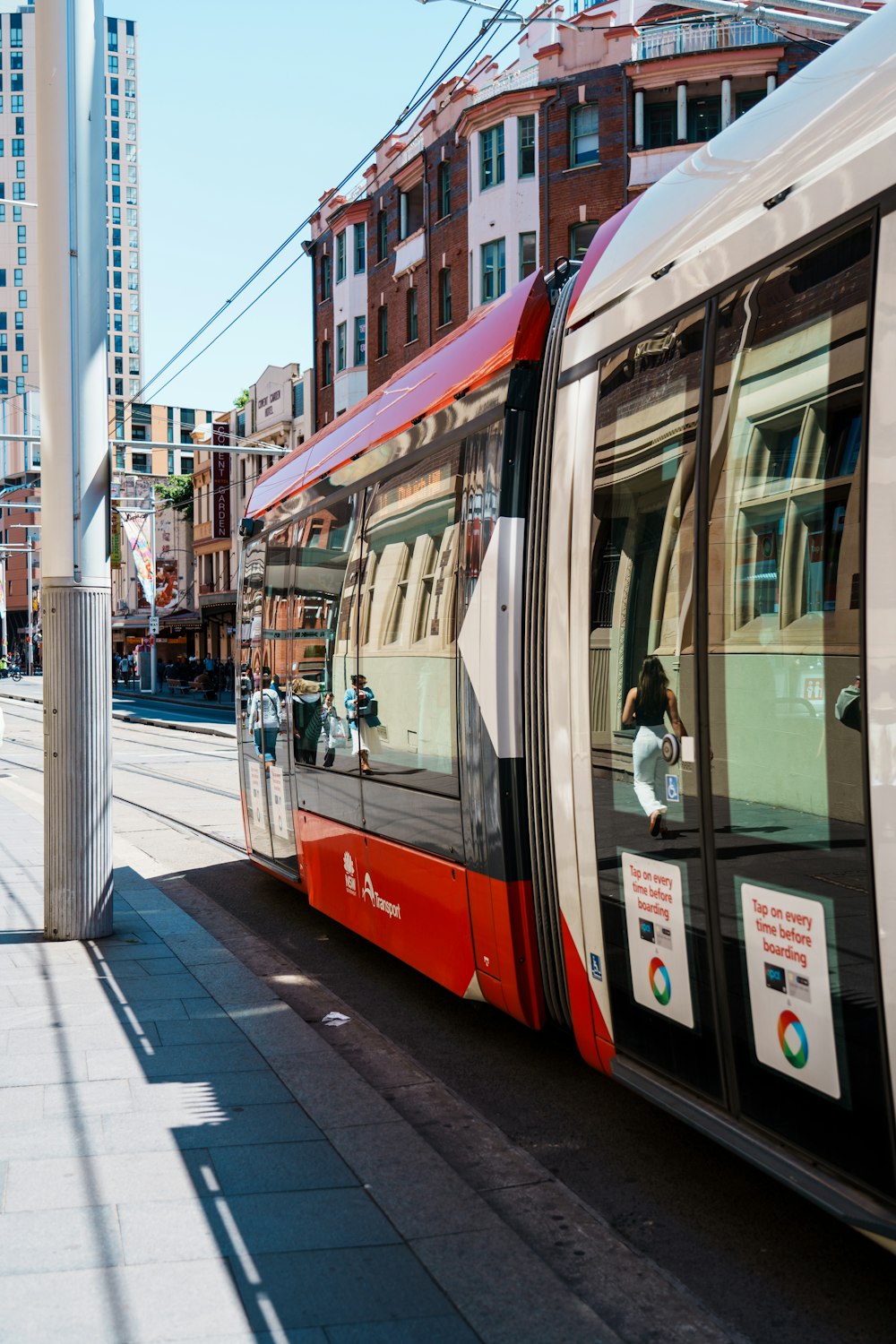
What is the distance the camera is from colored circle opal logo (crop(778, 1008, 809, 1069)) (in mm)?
3471

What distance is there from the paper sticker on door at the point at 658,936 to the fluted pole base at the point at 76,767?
4.80 metres

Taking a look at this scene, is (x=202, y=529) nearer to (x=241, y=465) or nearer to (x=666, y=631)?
(x=241, y=465)

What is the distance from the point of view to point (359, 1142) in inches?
187

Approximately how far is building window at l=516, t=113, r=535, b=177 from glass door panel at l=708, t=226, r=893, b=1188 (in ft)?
104

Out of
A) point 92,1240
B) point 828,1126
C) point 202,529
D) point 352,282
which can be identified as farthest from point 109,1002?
point 202,529

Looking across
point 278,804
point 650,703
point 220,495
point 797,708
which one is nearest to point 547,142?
point 278,804

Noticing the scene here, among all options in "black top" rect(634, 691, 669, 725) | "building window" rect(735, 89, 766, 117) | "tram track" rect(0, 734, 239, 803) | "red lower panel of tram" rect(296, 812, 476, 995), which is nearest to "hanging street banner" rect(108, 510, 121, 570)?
"red lower panel of tram" rect(296, 812, 476, 995)

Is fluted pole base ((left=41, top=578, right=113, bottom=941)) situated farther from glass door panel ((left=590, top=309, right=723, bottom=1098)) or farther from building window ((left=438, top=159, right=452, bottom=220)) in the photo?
building window ((left=438, top=159, right=452, bottom=220))

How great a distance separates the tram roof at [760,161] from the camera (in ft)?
11.2

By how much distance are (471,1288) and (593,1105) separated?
1931mm

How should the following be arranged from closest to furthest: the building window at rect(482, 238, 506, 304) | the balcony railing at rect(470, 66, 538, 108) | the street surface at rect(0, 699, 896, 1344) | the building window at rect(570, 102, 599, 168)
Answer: the street surface at rect(0, 699, 896, 1344) < the building window at rect(570, 102, 599, 168) < the balcony railing at rect(470, 66, 538, 108) < the building window at rect(482, 238, 506, 304)

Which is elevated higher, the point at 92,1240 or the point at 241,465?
the point at 241,465

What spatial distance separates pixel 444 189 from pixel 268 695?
101 ft

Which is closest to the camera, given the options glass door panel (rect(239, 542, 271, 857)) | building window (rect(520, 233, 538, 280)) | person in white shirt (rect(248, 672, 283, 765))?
person in white shirt (rect(248, 672, 283, 765))
